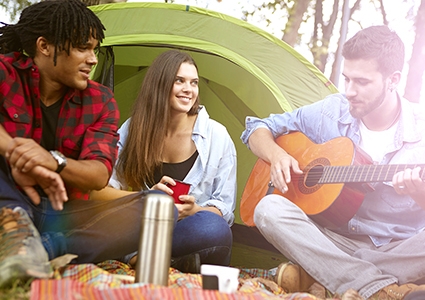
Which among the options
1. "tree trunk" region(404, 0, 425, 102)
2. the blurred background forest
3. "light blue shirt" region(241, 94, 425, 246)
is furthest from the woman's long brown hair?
the blurred background forest

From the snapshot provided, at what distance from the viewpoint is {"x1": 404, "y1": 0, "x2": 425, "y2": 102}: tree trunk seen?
4691 millimetres

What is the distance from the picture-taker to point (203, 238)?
212 centimetres

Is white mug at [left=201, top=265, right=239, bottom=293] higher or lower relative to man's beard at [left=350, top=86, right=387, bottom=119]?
lower

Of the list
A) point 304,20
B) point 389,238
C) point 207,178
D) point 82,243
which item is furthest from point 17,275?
point 304,20

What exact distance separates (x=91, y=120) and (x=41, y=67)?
0.26 m

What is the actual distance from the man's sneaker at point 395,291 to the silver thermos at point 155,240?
3.42ft

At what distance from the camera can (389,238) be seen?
226 cm

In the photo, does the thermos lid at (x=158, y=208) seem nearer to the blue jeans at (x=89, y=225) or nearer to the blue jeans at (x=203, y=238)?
the blue jeans at (x=89, y=225)

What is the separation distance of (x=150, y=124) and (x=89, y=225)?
92 centimetres

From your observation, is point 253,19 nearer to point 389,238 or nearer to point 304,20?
point 304,20

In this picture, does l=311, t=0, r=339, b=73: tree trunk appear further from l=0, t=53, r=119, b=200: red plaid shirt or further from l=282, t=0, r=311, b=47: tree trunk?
l=0, t=53, r=119, b=200: red plaid shirt

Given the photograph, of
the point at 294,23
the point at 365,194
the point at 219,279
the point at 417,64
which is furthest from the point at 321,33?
the point at 219,279

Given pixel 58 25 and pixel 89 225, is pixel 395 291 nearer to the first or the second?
pixel 89 225

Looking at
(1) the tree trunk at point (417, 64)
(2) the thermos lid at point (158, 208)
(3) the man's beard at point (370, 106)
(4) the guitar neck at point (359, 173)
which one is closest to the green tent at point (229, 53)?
(3) the man's beard at point (370, 106)
